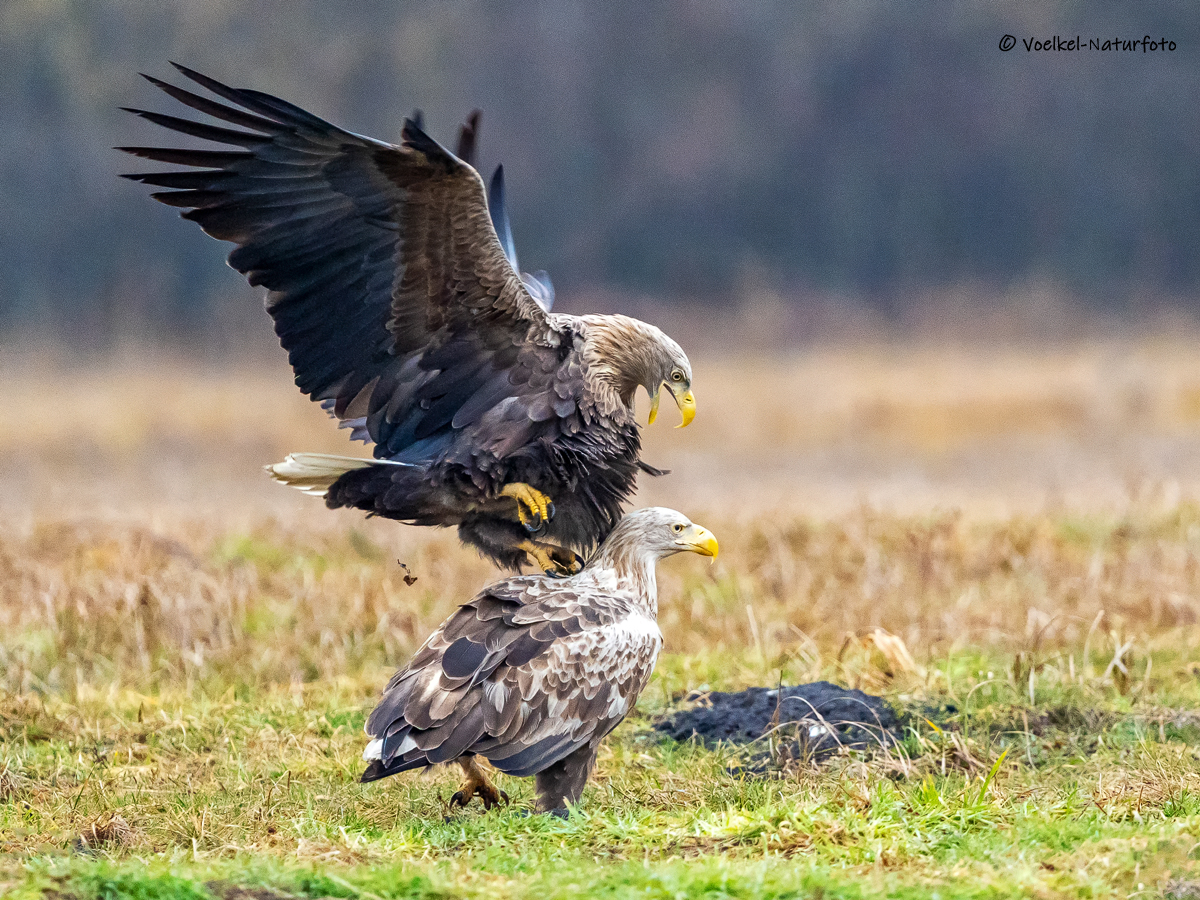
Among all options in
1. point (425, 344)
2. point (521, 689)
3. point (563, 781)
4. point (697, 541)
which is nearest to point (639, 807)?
point (563, 781)

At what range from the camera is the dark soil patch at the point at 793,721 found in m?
5.68

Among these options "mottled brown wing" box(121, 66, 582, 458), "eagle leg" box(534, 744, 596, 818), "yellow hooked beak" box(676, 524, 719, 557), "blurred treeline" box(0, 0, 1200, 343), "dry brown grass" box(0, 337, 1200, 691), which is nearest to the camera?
"eagle leg" box(534, 744, 596, 818)

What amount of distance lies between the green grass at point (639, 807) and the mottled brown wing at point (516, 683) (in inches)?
9.3

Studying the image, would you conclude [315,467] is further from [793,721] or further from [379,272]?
[793,721]

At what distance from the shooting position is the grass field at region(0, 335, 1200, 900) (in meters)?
4.15

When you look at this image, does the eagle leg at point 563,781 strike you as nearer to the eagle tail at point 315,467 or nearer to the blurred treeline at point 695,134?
the eagle tail at point 315,467

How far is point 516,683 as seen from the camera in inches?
197

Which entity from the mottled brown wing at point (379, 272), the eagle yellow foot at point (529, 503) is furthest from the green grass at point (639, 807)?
the mottled brown wing at point (379, 272)

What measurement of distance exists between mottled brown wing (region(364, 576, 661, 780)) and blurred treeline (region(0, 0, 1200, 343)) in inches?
758

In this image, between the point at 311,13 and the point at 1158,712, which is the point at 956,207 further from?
the point at 1158,712

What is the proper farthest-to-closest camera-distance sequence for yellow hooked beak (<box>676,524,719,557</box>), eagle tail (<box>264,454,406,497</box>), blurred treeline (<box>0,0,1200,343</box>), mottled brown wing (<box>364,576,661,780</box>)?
1. blurred treeline (<box>0,0,1200,343</box>)
2. eagle tail (<box>264,454,406,497</box>)
3. yellow hooked beak (<box>676,524,719,557</box>)
4. mottled brown wing (<box>364,576,661,780</box>)

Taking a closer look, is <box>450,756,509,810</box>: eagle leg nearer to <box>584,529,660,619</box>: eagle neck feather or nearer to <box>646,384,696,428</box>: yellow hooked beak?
<box>584,529,660,619</box>: eagle neck feather

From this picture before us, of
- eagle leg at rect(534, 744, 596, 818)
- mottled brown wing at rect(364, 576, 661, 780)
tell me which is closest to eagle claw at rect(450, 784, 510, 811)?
eagle leg at rect(534, 744, 596, 818)

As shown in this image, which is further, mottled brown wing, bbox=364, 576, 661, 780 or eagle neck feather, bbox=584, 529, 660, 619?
eagle neck feather, bbox=584, 529, 660, 619
